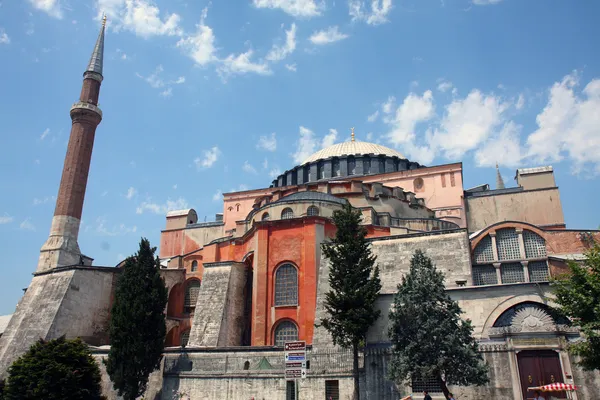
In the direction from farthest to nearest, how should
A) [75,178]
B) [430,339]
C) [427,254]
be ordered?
1. [75,178]
2. [427,254]
3. [430,339]

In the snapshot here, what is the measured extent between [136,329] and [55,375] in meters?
2.84

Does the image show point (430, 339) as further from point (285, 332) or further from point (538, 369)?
point (285, 332)

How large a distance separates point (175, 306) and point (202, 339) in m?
6.24

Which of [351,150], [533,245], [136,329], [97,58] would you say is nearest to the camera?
[136,329]

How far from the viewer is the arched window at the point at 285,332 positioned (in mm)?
20516

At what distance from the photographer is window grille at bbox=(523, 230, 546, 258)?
20109mm

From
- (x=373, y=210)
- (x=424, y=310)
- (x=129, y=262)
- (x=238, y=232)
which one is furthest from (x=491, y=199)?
(x=129, y=262)

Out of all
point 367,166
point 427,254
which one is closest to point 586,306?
point 427,254

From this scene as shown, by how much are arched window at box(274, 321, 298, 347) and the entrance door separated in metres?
8.94

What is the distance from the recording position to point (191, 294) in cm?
2706

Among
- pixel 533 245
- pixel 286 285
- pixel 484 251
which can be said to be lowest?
pixel 286 285

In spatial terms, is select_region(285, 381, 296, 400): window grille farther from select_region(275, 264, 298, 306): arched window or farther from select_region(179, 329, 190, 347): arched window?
select_region(179, 329, 190, 347): arched window

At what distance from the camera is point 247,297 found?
23.4m

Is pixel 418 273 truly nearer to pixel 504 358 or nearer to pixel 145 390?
pixel 504 358
